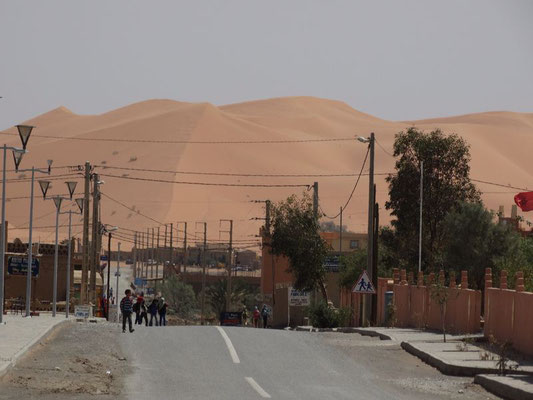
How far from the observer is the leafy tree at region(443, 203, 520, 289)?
61438 mm

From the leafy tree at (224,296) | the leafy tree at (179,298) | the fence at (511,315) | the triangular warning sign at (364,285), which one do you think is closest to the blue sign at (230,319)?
the leafy tree at (224,296)

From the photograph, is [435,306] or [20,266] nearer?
[435,306]

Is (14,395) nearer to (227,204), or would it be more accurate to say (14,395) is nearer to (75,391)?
(75,391)

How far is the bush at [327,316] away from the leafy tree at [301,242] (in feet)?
24.9

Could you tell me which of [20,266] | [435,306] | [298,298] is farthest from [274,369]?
[20,266]

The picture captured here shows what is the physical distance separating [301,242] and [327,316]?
934 centimetres

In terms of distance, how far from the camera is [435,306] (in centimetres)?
3972

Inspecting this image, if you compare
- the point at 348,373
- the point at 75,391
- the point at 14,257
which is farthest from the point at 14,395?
the point at 14,257

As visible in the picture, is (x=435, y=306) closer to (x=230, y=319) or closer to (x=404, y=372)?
(x=404, y=372)

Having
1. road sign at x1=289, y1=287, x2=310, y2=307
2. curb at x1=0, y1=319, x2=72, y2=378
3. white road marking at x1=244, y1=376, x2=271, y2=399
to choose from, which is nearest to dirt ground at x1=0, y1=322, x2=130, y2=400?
curb at x1=0, y1=319, x2=72, y2=378

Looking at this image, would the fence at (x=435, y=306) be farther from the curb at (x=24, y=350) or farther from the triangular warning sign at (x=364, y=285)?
the curb at (x=24, y=350)

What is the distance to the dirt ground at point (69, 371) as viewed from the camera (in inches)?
732

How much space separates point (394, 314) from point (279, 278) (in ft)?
190

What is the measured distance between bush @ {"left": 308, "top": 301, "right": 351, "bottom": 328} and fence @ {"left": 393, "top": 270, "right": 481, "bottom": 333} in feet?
34.1
